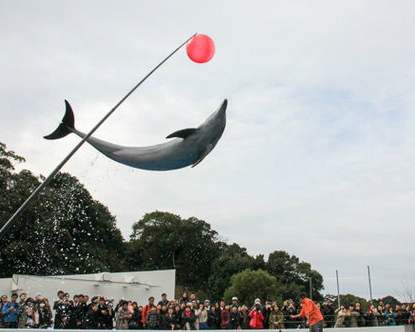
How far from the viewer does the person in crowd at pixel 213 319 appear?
51.3 ft

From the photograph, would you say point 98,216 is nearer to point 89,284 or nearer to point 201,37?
point 89,284

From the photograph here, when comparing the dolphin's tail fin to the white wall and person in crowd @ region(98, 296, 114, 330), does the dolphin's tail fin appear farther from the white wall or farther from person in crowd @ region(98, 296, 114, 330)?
the white wall

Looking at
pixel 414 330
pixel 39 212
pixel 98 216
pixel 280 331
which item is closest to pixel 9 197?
pixel 39 212

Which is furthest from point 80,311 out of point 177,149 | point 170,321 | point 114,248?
point 114,248

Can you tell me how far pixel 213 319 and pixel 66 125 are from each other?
10.4 meters

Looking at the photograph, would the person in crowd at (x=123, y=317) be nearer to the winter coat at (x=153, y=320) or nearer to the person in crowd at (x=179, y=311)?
the winter coat at (x=153, y=320)

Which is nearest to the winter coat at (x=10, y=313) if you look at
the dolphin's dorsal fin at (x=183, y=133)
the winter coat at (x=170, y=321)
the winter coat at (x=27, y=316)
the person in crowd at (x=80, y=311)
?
the winter coat at (x=27, y=316)

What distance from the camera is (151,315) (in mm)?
14055

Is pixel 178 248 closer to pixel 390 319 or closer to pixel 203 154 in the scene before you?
pixel 390 319

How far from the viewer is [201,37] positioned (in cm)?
863

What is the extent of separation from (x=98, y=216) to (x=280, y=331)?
34528 millimetres

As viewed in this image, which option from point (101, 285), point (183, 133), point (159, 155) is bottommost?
point (101, 285)

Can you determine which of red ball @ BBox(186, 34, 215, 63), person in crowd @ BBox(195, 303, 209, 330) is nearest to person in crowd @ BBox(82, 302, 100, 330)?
person in crowd @ BBox(195, 303, 209, 330)

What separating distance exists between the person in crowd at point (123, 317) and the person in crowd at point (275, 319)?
17.2ft
